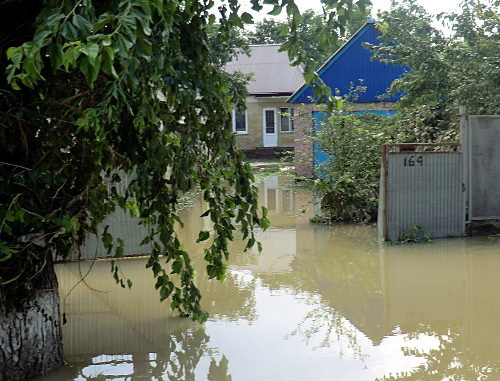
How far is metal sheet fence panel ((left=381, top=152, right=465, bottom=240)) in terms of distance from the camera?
10.4 m

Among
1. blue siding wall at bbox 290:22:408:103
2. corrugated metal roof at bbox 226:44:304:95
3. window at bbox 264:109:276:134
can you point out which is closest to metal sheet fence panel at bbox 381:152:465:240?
blue siding wall at bbox 290:22:408:103

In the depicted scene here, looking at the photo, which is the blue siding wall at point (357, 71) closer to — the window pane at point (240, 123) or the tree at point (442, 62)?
the tree at point (442, 62)

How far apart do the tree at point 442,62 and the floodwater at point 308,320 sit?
9.66ft

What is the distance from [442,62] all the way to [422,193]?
10.7 feet

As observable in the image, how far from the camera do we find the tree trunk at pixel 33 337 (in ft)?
16.5

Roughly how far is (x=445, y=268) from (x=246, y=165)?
14.4 ft

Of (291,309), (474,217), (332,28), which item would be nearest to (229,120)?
(332,28)

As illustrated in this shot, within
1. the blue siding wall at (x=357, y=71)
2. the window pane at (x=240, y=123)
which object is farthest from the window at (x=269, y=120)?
the blue siding wall at (x=357, y=71)

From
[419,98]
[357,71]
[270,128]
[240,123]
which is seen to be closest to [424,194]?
[419,98]

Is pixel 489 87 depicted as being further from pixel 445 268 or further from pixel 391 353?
pixel 391 353

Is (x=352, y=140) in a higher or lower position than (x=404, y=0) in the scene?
lower

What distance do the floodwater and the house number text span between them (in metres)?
1.27

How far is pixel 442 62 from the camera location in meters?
12.6

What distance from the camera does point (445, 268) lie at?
28.5 ft
